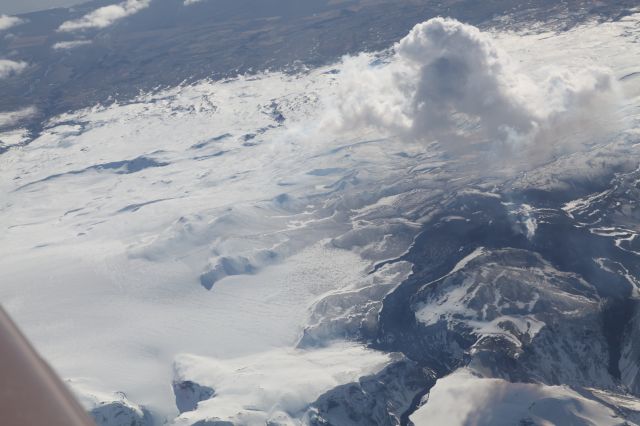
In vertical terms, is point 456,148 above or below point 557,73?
below

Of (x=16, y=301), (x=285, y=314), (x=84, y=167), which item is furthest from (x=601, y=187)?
(x=84, y=167)

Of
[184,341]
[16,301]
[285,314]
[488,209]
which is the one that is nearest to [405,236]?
[488,209]

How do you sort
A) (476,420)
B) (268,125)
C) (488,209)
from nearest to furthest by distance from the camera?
(476,420) < (488,209) < (268,125)

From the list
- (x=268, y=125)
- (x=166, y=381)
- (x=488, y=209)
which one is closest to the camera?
(x=166, y=381)

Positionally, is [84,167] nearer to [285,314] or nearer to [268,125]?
[268,125]

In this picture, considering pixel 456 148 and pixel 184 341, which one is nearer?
pixel 184 341

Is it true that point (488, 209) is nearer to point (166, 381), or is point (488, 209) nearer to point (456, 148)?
point (456, 148)
